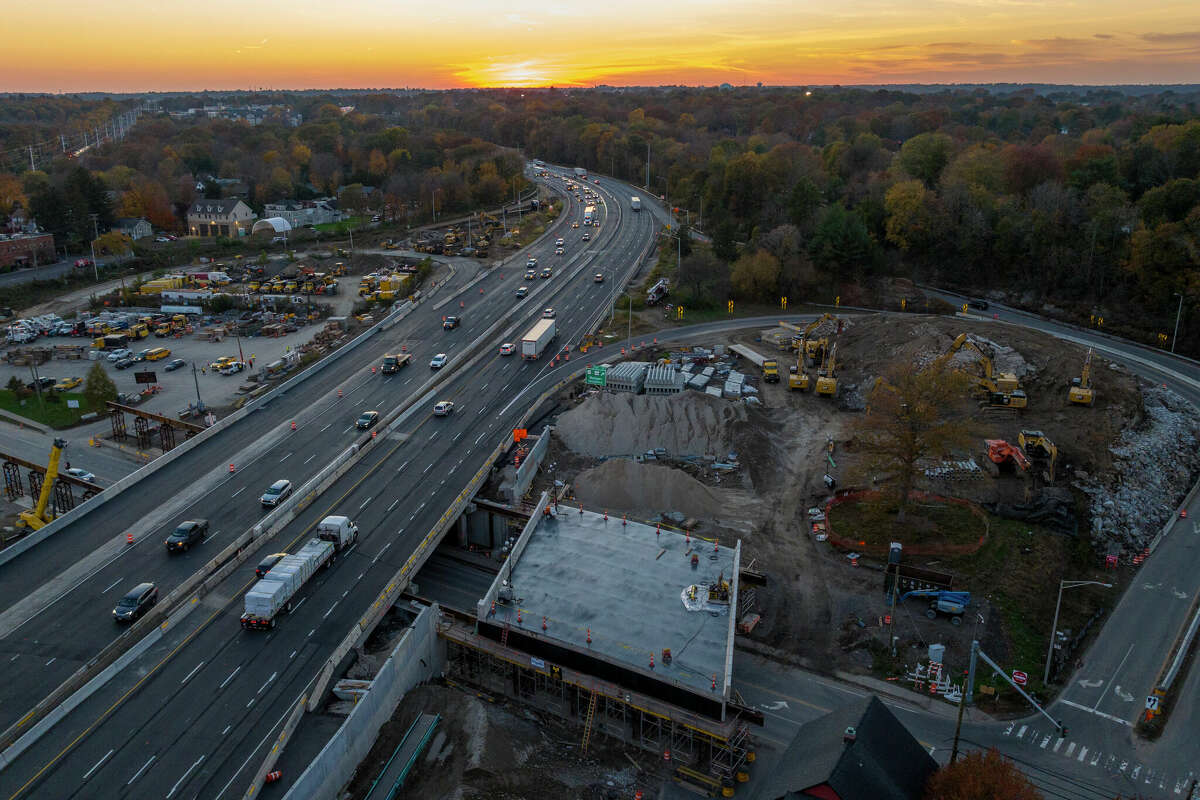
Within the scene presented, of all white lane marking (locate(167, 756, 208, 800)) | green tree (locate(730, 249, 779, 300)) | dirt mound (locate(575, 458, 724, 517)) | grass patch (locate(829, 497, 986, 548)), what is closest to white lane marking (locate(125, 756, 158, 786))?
white lane marking (locate(167, 756, 208, 800))

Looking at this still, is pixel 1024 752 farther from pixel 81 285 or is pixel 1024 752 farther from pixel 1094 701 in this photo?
pixel 81 285

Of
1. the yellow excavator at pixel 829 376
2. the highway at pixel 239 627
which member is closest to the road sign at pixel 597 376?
the highway at pixel 239 627

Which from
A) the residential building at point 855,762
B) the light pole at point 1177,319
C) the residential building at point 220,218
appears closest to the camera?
the residential building at point 855,762

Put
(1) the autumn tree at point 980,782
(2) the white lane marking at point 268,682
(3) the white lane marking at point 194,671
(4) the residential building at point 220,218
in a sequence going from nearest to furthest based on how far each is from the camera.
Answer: (1) the autumn tree at point 980,782, (2) the white lane marking at point 268,682, (3) the white lane marking at point 194,671, (4) the residential building at point 220,218

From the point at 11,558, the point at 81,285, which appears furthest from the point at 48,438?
the point at 81,285

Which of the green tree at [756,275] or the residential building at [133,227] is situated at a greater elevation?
the residential building at [133,227]

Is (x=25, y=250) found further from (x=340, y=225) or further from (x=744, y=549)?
(x=744, y=549)

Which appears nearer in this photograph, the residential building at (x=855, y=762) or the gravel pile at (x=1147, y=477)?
the residential building at (x=855, y=762)

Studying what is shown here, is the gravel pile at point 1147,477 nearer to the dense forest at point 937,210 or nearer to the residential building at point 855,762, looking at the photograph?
the dense forest at point 937,210
